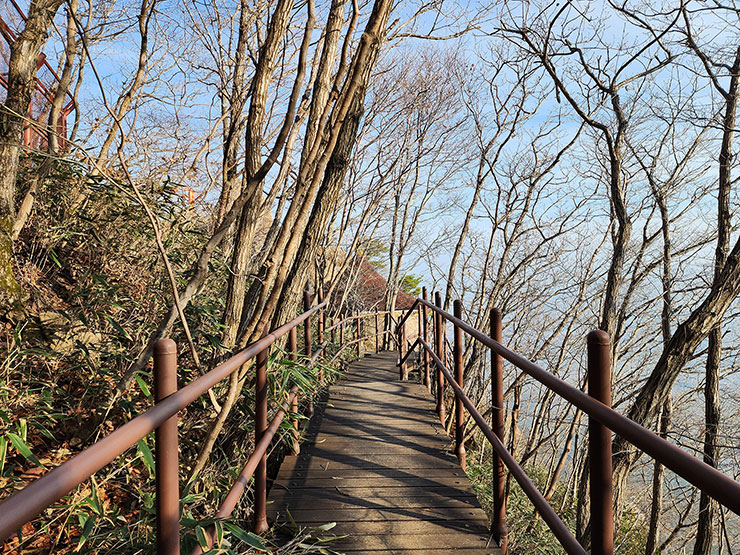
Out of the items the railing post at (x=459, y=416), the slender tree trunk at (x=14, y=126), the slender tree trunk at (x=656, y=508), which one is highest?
the slender tree trunk at (x=14, y=126)

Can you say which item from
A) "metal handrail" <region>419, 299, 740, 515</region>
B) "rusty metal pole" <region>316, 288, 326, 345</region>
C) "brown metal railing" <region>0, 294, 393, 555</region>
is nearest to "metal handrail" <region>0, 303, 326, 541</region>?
"brown metal railing" <region>0, 294, 393, 555</region>

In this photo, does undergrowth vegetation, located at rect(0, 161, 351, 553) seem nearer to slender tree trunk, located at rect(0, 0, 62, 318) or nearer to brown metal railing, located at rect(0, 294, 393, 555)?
slender tree trunk, located at rect(0, 0, 62, 318)

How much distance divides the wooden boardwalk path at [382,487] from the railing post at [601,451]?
1126 millimetres

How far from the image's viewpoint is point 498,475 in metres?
2.51

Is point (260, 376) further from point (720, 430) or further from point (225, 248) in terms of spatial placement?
point (720, 430)

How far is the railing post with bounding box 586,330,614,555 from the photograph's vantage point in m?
1.33

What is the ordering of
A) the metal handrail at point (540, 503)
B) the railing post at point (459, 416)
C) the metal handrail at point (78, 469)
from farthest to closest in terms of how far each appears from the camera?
1. the railing post at point (459, 416)
2. the metal handrail at point (540, 503)
3. the metal handrail at point (78, 469)

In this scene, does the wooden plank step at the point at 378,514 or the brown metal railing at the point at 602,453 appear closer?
the brown metal railing at the point at 602,453

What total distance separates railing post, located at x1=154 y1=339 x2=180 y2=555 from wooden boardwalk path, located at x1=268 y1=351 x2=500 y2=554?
4.17ft

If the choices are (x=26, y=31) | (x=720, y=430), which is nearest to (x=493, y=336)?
(x=26, y=31)

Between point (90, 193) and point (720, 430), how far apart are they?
23.7 ft

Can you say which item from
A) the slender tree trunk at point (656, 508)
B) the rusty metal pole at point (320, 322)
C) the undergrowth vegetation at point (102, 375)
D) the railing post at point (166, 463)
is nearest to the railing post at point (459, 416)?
the undergrowth vegetation at point (102, 375)

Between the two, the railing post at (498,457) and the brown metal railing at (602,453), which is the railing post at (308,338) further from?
the brown metal railing at (602,453)

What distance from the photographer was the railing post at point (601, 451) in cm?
133
